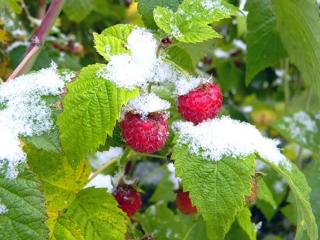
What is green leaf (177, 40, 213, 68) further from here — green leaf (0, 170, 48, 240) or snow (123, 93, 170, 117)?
green leaf (0, 170, 48, 240)

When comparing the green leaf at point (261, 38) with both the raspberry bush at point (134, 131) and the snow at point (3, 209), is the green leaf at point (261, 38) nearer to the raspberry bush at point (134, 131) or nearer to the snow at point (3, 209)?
the raspberry bush at point (134, 131)

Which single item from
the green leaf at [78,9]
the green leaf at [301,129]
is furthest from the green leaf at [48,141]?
the green leaf at [301,129]

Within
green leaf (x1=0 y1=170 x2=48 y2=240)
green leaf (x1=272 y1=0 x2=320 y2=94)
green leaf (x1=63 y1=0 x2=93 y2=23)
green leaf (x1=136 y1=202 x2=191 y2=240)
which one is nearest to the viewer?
green leaf (x1=0 y1=170 x2=48 y2=240)

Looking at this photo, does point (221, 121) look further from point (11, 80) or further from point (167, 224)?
point (167, 224)

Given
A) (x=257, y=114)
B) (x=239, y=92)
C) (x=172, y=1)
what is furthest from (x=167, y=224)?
(x=257, y=114)

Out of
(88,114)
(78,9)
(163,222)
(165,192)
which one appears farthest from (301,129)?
(88,114)

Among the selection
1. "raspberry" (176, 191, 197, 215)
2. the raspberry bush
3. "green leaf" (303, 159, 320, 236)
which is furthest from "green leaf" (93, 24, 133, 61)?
"green leaf" (303, 159, 320, 236)

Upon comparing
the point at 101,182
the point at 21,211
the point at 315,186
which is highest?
the point at 21,211

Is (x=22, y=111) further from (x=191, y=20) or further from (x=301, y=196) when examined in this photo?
(x=301, y=196)
